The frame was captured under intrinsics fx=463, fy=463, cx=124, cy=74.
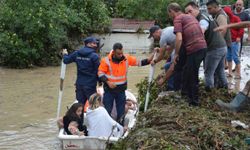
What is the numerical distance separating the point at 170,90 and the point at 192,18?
6.08 feet

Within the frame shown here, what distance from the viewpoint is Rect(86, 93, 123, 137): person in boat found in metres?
7.31

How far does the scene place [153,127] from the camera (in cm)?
594

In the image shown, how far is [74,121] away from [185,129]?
2.48 meters

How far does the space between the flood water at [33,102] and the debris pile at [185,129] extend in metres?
3.07

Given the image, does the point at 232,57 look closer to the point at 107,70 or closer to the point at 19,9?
the point at 107,70

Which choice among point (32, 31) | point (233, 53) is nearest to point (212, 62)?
point (233, 53)

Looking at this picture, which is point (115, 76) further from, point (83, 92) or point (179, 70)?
point (179, 70)

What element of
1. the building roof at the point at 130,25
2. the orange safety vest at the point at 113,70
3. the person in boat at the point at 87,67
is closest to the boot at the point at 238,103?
the orange safety vest at the point at 113,70

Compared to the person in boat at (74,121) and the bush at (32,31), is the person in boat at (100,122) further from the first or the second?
the bush at (32,31)

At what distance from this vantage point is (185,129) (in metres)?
5.72

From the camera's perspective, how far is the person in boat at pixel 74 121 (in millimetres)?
7594

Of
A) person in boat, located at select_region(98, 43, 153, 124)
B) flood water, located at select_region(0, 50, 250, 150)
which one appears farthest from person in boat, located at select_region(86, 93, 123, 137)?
flood water, located at select_region(0, 50, 250, 150)

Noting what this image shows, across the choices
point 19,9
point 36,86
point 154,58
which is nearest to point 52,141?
point 154,58

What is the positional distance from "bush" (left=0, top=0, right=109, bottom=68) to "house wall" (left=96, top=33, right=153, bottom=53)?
153 inches
